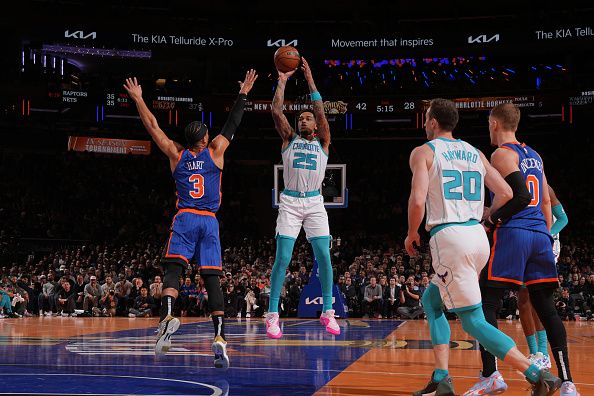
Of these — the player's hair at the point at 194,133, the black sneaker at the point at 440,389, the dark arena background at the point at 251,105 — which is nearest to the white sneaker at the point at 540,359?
the black sneaker at the point at 440,389

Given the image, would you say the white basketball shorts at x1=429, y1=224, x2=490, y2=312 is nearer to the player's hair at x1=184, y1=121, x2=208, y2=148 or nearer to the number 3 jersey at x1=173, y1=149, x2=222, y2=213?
the number 3 jersey at x1=173, y1=149, x2=222, y2=213

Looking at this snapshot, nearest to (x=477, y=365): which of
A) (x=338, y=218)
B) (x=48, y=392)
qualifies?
(x=48, y=392)

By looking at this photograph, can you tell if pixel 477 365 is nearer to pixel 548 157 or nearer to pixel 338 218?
pixel 338 218

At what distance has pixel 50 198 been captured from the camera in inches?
→ 1246

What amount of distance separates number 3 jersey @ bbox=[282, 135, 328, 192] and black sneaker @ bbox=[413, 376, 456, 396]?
3486mm

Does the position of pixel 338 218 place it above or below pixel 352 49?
below

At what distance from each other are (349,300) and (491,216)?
608 inches

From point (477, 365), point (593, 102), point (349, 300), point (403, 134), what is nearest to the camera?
point (477, 365)

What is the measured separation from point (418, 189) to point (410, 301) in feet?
49.7

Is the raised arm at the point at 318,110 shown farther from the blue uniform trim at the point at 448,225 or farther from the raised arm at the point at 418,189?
the blue uniform trim at the point at 448,225

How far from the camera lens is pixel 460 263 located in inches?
188

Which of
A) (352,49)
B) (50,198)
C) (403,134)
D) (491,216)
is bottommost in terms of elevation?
(491,216)

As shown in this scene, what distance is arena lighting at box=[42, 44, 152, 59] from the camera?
31438 mm

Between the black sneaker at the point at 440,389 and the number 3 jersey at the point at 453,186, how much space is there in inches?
39.4
